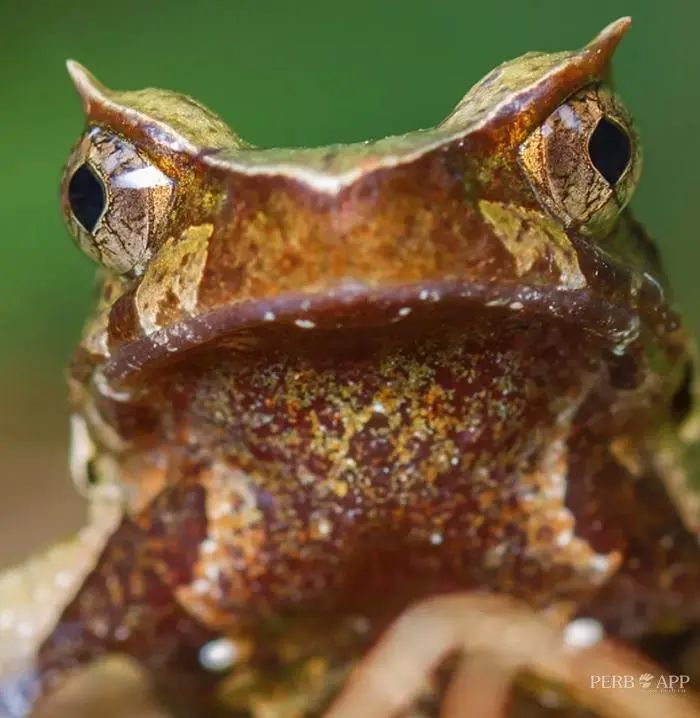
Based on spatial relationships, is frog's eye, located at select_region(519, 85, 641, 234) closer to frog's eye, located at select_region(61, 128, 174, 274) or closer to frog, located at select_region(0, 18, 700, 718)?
frog, located at select_region(0, 18, 700, 718)

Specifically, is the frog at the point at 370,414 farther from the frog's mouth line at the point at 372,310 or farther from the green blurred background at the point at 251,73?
the green blurred background at the point at 251,73

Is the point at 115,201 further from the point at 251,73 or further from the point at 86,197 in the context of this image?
the point at 251,73

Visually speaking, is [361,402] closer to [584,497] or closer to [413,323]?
[413,323]

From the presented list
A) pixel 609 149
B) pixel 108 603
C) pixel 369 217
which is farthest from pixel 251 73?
pixel 369 217

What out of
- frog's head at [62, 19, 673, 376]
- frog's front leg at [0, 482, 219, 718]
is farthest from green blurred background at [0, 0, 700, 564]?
frog's head at [62, 19, 673, 376]

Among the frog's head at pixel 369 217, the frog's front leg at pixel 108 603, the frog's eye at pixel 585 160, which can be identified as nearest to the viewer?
the frog's head at pixel 369 217

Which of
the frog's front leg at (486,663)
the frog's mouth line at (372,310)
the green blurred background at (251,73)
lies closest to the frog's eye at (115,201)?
the frog's mouth line at (372,310)

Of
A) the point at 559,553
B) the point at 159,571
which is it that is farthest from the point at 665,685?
the point at 159,571
